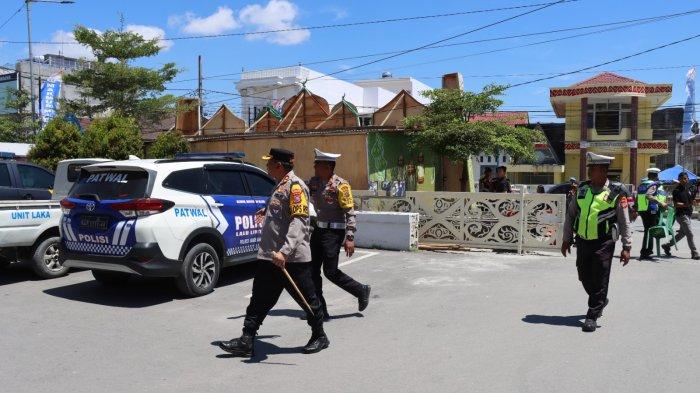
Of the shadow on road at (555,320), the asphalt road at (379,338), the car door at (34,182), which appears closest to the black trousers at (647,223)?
the asphalt road at (379,338)

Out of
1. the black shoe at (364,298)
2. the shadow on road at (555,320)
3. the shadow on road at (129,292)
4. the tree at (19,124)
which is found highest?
the tree at (19,124)

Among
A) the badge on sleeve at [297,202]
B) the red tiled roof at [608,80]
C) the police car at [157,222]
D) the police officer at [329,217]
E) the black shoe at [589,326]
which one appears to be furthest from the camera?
the red tiled roof at [608,80]

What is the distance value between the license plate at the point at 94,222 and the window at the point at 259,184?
2122mm

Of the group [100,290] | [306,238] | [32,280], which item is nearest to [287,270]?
[306,238]

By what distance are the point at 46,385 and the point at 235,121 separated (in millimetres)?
20086

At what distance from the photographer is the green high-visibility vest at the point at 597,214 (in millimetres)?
6000

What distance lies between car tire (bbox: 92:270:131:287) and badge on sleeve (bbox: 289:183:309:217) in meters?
3.91

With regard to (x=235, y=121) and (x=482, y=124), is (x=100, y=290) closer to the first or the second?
(x=482, y=124)

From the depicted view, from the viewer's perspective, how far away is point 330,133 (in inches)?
663

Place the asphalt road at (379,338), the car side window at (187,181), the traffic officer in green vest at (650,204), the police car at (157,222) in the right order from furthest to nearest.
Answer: the traffic officer in green vest at (650,204) → the car side window at (187,181) → the police car at (157,222) → the asphalt road at (379,338)

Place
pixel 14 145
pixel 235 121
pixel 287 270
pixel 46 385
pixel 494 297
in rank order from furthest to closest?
pixel 235 121, pixel 14 145, pixel 494 297, pixel 287 270, pixel 46 385

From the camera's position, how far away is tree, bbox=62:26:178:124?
22016 mm

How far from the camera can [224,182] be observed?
8023 mm

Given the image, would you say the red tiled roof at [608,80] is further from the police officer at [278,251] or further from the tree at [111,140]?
the police officer at [278,251]
